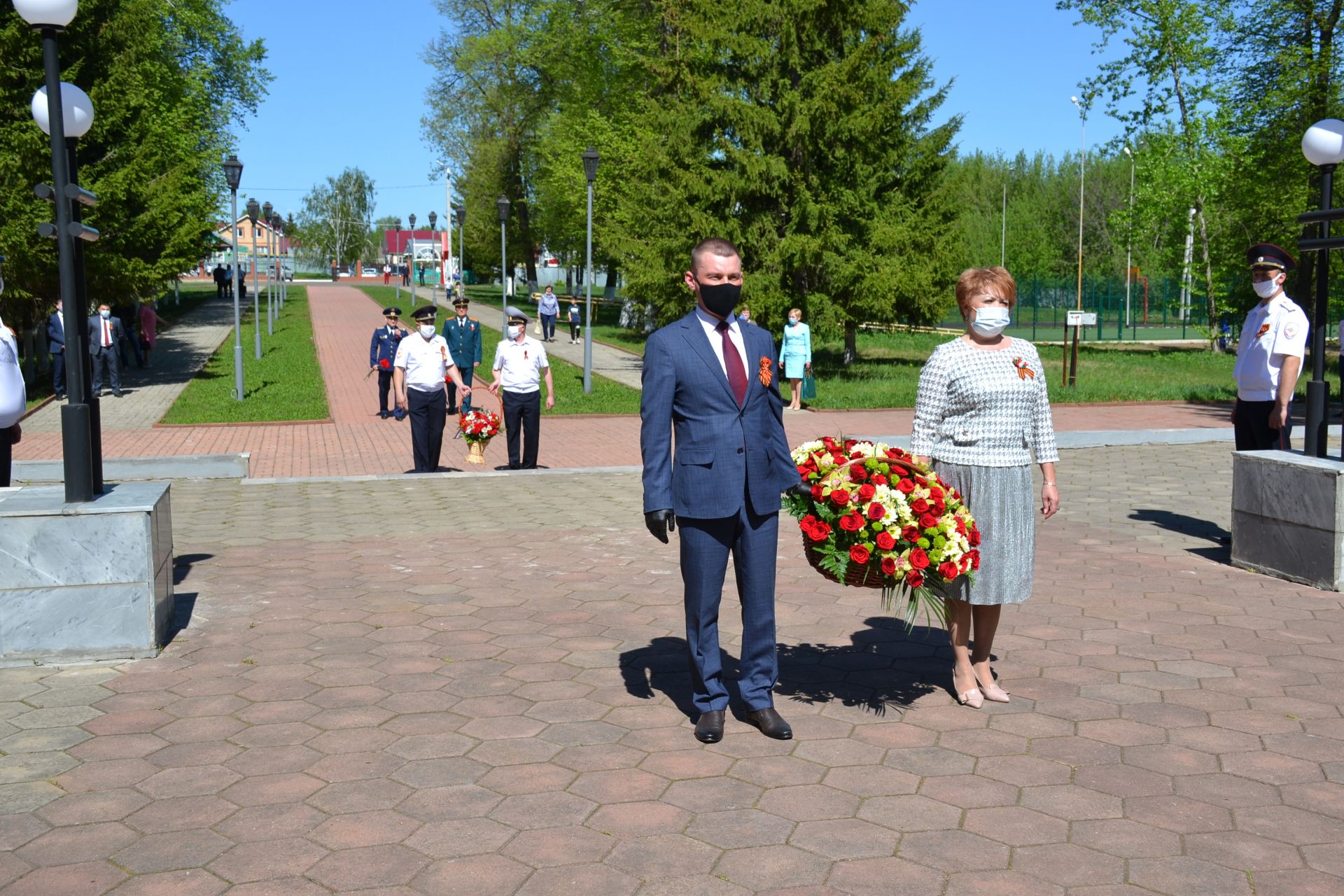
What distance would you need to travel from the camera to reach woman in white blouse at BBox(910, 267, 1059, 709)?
16.4 ft

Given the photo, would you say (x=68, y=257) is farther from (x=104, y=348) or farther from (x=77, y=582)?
(x=104, y=348)

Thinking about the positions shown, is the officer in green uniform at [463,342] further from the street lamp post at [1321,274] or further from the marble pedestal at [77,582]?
the marble pedestal at [77,582]

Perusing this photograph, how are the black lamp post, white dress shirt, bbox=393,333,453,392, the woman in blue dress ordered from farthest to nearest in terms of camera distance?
1. the black lamp post
2. the woman in blue dress
3. white dress shirt, bbox=393,333,453,392

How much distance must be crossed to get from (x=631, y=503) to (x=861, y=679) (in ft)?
17.0

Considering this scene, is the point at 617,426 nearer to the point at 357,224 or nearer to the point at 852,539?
the point at 852,539

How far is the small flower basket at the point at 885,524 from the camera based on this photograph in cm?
461

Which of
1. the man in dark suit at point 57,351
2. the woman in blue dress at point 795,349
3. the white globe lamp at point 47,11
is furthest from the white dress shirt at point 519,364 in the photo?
the man in dark suit at point 57,351

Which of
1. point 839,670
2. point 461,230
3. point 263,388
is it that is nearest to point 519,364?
point 839,670

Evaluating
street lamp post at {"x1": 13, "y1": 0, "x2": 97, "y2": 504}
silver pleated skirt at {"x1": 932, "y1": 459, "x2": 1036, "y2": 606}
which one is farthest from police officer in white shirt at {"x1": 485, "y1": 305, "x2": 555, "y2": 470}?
silver pleated skirt at {"x1": 932, "y1": 459, "x2": 1036, "y2": 606}

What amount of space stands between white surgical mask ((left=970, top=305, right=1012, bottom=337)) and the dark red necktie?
998 millimetres

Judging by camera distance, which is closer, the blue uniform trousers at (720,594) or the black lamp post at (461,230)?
the blue uniform trousers at (720,594)

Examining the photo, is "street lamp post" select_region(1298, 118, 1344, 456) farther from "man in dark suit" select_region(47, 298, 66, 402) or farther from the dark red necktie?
"man in dark suit" select_region(47, 298, 66, 402)

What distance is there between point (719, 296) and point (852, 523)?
98 cm

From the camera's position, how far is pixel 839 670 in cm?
580
